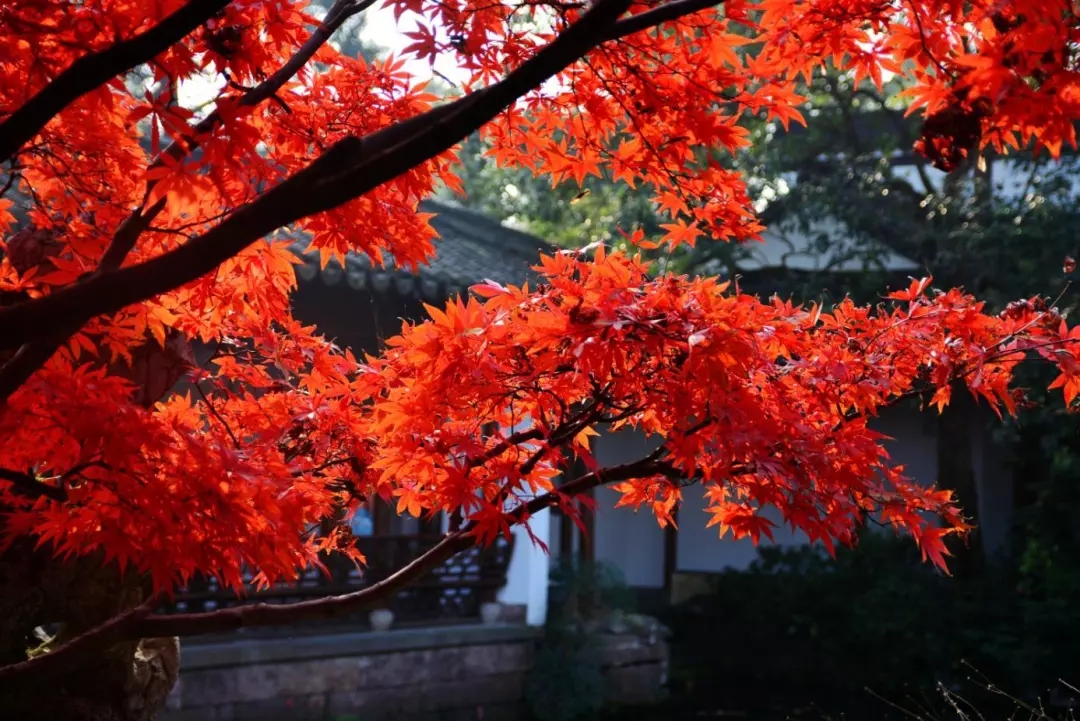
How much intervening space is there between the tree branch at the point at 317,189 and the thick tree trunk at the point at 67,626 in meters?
2.31

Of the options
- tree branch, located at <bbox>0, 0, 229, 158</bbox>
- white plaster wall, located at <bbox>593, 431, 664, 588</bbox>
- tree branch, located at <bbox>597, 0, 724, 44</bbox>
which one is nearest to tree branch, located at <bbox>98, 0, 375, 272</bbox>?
tree branch, located at <bbox>0, 0, 229, 158</bbox>

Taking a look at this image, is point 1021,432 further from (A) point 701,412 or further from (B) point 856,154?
(A) point 701,412

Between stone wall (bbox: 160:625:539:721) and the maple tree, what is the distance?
173 inches

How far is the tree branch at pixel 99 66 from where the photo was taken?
2074 millimetres

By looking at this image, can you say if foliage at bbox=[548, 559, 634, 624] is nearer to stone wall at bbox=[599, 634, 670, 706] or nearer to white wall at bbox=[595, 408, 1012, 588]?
stone wall at bbox=[599, 634, 670, 706]

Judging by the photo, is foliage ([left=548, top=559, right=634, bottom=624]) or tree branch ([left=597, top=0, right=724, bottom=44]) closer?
tree branch ([left=597, top=0, right=724, bottom=44])

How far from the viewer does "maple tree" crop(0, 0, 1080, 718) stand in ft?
8.18

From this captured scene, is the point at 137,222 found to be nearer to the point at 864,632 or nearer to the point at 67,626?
the point at 67,626

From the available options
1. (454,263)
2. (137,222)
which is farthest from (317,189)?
(454,263)

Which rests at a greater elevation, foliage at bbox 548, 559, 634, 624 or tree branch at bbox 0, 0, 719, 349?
tree branch at bbox 0, 0, 719, 349

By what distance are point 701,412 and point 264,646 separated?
649cm

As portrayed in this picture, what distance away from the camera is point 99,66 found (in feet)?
6.89

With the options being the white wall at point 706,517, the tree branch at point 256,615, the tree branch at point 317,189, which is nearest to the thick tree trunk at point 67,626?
the tree branch at point 256,615

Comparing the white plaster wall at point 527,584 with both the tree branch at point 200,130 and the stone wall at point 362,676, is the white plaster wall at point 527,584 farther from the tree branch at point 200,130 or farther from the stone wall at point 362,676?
the tree branch at point 200,130
